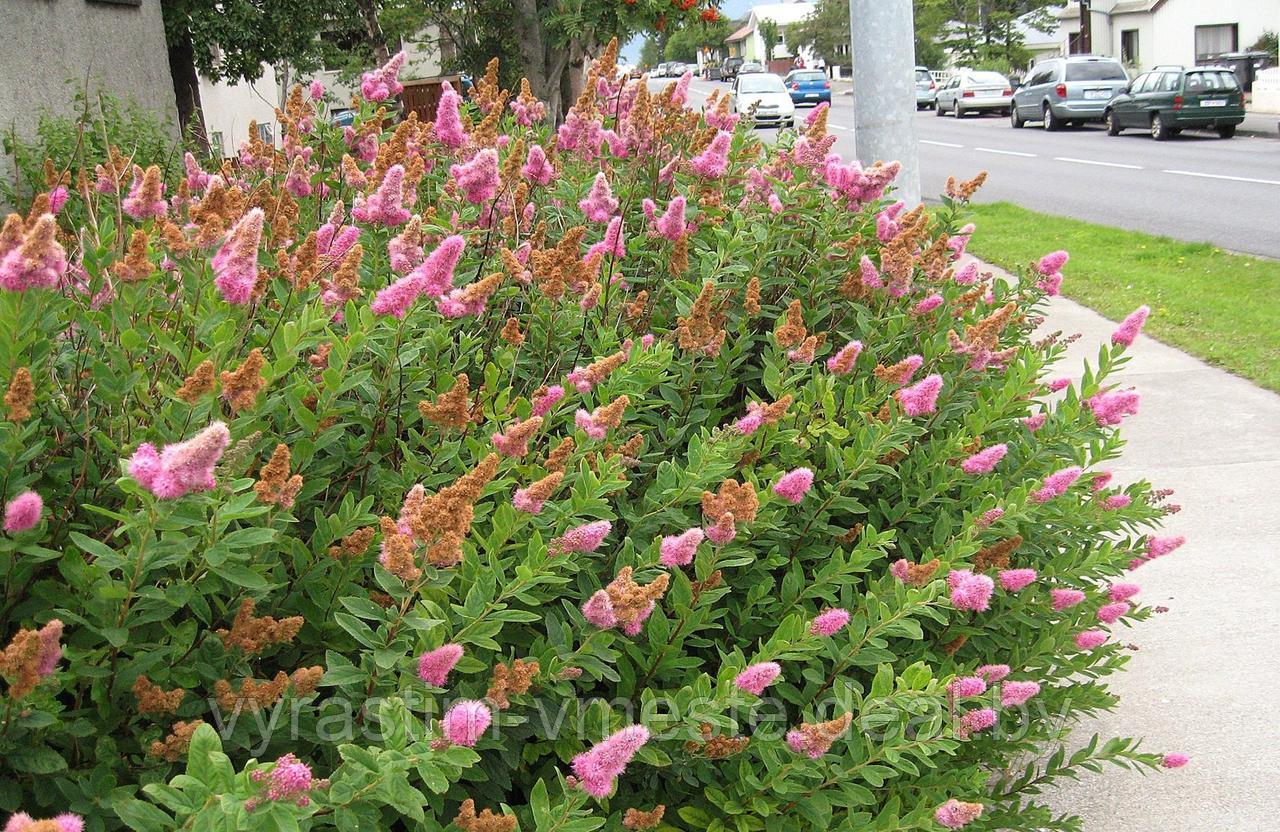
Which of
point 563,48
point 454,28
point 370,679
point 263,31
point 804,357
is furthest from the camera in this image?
point 454,28

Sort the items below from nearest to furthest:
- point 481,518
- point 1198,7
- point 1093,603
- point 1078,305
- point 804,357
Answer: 1. point 481,518
2. point 804,357
3. point 1093,603
4. point 1078,305
5. point 1198,7

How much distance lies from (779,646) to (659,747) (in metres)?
0.29

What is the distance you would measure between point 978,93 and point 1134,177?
78.9 ft

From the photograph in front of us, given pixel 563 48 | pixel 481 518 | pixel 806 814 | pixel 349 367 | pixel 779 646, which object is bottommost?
pixel 806 814

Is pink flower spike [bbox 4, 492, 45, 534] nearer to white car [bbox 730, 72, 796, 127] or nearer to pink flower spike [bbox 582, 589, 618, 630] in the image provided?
pink flower spike [bbox 582, 589, 618, 630]

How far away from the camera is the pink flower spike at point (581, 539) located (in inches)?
72.9

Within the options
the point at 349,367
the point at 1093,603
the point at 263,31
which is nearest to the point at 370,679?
the point at 349,367

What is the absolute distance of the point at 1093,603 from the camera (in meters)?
2.91

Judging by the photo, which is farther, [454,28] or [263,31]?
[454,28]

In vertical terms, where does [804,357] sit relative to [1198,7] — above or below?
below

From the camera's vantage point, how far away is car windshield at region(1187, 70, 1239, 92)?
92.5ft

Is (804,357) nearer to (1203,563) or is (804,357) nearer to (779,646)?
(779,646)

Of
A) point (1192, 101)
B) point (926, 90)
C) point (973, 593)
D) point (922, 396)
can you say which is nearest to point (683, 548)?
point (973, 593)

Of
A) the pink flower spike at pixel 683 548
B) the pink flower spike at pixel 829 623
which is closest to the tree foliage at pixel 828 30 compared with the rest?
the pink flower spike at pixel 829 623
